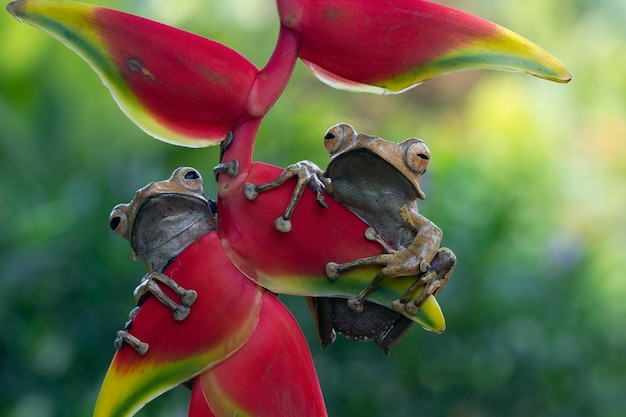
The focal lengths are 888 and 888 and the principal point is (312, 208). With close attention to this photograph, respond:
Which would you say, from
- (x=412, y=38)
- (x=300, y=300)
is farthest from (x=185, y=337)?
(x=300, y=300)

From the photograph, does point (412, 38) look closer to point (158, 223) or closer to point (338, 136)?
point (338, 136)

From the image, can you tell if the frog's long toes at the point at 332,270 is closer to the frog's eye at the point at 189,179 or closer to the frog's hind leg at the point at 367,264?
the frog's hind leg at the point at 367,264

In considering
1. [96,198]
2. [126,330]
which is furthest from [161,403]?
[126,330]

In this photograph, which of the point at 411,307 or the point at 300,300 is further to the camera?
the point at 300,300

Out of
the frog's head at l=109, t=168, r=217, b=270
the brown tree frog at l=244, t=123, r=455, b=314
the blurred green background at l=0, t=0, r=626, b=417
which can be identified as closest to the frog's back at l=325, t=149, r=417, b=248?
the brown tree frog at l=244, t=123, r=455, b=314

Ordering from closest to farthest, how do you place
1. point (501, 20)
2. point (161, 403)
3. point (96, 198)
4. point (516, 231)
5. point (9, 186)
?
point (161, 403), point (96, 198), point (9, 186), point (516, 231), point (501, 20)

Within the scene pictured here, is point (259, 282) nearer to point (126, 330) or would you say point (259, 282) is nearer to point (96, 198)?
point (126, 330)
